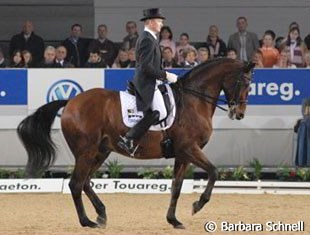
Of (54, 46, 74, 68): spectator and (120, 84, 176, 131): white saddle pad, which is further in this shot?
(54, 46, 74, 68): spectator

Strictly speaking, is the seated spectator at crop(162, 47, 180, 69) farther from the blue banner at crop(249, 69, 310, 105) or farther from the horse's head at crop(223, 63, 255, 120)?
the horse's head at crop(223, 63, 255, 120)

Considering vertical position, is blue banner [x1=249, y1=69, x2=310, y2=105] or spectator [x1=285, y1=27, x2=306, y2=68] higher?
spectator [x1=285, y1=27, x2=306, y2=68]

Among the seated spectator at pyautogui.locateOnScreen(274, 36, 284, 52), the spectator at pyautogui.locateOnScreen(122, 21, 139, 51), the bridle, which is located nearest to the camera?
the bridle

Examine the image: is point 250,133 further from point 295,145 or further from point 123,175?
point 123,175

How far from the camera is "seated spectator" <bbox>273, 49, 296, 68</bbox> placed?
15.0 meters

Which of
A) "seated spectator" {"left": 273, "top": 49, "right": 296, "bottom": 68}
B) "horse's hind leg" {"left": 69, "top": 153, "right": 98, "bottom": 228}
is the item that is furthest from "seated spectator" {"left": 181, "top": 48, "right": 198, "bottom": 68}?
"horse's hind leg" {"left": 69, "top": 153, "right": 98, "bottom": 228}

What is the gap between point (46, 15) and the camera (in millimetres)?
19000

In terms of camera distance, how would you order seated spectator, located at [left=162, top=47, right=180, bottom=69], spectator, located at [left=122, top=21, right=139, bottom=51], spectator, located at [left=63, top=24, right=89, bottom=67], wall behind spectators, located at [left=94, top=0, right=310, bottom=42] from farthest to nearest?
wall behind spectators, located at [left=94, top=0, right=310, bottom=42]
spectator, located at [left=122, top=21, right=139, bottom=51]
spectator, located at [left=63, top=24, right=89, bottom=67]
seated spectator, located at [left=162, top=47, right=180, bottom=69]

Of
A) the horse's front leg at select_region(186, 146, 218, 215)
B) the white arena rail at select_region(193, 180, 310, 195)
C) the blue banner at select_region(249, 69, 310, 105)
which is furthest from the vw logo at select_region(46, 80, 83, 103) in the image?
the horse's front leg at select_region(186, 146, 218, 215)

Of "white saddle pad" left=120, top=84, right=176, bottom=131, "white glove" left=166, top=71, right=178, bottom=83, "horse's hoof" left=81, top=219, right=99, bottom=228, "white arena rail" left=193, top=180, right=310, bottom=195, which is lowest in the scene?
"white arena rail" left=193, top=180, right=310, bottom=195

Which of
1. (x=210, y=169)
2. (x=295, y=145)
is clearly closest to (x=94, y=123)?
(x=210, y=169)

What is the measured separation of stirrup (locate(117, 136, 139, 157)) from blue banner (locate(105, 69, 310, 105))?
426cm

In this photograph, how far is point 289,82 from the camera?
14633 mm

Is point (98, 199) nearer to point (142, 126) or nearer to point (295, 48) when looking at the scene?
point (142, 126)
